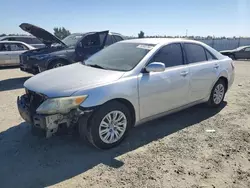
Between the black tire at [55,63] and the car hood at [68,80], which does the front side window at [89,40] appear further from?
the car hood at [68,80]

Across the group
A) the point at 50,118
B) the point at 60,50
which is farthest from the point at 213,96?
the point at 60,50

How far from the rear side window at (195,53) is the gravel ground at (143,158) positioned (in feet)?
3.94

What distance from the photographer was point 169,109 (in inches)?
179

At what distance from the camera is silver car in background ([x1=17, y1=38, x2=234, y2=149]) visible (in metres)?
3.42

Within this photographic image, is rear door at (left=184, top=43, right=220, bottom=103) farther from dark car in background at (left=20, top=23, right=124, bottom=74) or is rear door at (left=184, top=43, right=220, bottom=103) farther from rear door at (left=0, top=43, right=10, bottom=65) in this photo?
rear door at (left=0, top=43, right=10, bottom=65)

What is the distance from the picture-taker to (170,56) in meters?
4.60

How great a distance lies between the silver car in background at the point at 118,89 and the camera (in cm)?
342

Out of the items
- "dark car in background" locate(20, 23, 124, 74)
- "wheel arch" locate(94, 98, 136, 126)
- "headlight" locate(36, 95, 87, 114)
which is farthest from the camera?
"dark car in background" locate(20, 23, 124, 74)

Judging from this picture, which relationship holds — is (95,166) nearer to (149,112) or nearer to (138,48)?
(149,112)

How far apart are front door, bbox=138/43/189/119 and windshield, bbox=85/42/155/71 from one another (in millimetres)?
243

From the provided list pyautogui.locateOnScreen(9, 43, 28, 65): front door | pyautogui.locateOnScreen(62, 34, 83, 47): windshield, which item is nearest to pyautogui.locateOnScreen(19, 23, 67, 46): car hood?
pyautogui.locateOnScreen(62, 34, 83, 47): windshield

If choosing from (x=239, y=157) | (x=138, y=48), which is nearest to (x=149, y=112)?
(x=138, y=48)

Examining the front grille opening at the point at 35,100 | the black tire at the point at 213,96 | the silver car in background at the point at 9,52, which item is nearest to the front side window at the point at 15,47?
the silver car in background at the point at 9,52

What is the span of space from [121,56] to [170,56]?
0.89 m
